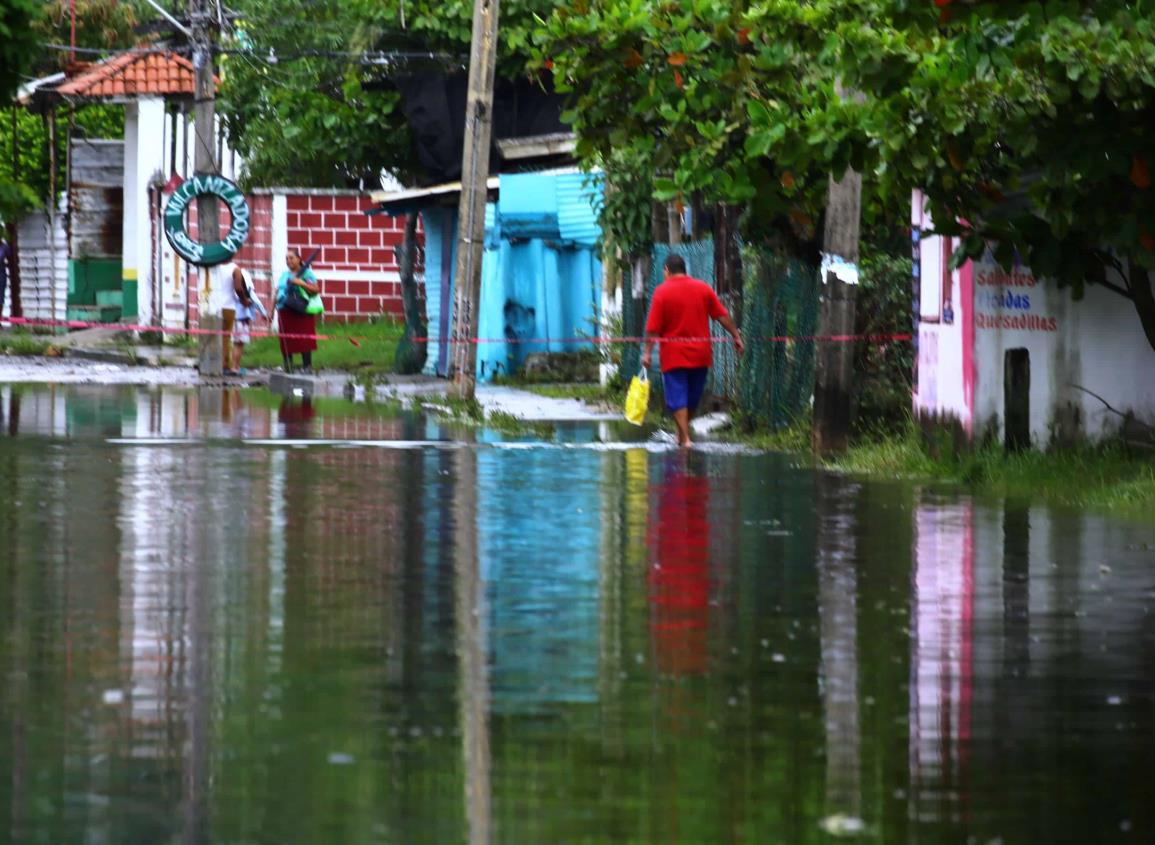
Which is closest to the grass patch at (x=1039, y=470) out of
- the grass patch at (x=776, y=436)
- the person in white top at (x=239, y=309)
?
the grass patch at (x=776, y=436)

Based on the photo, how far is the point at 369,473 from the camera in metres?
17.9

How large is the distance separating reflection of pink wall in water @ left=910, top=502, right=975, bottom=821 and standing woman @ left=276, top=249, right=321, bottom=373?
22.1 metres

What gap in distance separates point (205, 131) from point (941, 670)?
2639 cm

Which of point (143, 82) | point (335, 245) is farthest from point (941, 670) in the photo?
point (143, 82)

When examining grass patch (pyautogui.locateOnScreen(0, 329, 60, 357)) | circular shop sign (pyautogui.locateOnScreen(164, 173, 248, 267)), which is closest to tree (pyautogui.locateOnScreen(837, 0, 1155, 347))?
circular shop sign (pyautogui.locateOnScreen(164, 173, 248, 267))

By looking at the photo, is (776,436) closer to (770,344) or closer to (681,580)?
(770,344)

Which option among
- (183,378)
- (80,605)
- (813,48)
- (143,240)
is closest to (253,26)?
(183,378)

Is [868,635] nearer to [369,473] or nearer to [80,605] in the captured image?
[80,605]

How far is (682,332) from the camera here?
21.3 metres

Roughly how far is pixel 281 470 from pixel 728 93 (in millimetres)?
5008

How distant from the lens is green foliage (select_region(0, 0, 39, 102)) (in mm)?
20578

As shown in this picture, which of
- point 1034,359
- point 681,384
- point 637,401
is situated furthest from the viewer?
point 637,401

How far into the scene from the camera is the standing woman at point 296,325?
35219mm

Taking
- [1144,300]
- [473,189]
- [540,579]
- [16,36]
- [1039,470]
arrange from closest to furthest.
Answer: [540,579] → [1144,300] → [1039,470] → [16,36] → [473,189]
